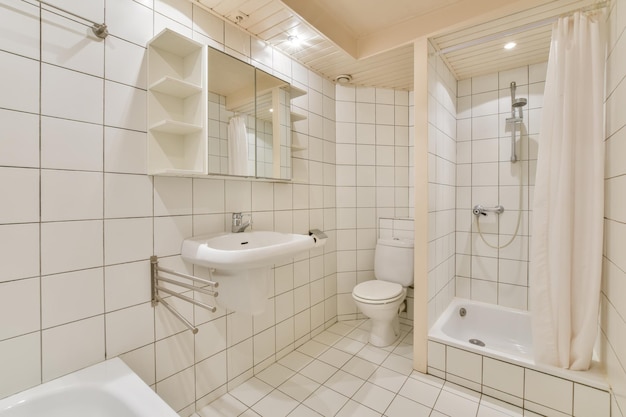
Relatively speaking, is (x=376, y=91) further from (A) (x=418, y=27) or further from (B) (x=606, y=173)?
(B) (x=606, y=173)

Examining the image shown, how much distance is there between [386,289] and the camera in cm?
228

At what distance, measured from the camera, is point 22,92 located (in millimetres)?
1039

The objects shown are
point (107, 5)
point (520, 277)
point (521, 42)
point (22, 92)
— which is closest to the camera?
point (22, 92)

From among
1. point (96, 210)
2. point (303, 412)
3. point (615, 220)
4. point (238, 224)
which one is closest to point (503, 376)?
point (615, 220)

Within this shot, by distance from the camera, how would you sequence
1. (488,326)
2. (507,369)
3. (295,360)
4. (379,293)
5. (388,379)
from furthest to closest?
(488,326) → (379,293) → (295,360) → (388,379) → (507,369)

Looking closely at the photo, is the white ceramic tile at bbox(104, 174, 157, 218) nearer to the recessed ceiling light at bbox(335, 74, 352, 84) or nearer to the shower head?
the recessed ceiling light at bbox(335, 74, 352, 84)

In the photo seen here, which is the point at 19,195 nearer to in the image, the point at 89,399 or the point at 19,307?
the point at 19,307

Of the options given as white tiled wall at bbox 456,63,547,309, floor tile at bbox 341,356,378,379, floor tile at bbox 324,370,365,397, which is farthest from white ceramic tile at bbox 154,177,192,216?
white tiled wall at bbox 456,63,547,309

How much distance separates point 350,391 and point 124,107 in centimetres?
194

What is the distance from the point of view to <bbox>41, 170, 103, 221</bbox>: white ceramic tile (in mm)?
1096

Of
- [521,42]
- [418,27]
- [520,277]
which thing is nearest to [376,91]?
[418,27]

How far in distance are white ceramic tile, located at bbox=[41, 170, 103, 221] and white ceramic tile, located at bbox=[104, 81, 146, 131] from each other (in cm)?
25

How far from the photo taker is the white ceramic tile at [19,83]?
1.00 m

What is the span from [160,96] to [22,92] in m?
0.50
